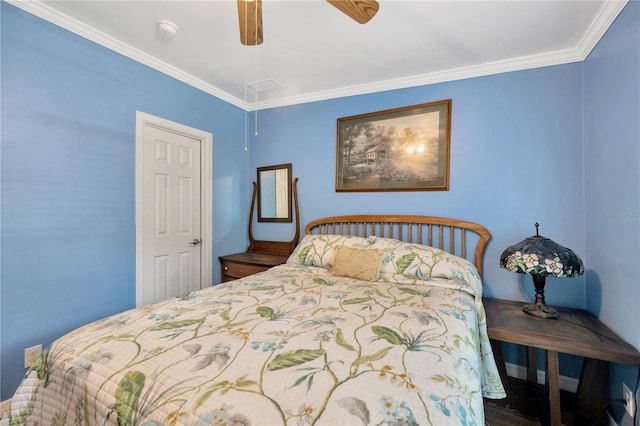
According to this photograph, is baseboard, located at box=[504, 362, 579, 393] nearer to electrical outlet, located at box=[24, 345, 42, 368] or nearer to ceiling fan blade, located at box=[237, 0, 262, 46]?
ceiling fan blade, located at box=[237, 0, 262, 46]

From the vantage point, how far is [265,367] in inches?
34.7

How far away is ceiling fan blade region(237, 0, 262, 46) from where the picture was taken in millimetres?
1360

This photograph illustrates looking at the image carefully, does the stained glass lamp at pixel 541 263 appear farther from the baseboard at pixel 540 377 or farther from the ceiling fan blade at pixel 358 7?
the ceiling fan blade at pixel 358 7

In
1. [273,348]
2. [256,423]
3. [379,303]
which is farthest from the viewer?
[379,303]

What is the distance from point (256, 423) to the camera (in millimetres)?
675

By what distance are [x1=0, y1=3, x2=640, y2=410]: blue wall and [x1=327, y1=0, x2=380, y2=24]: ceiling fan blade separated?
1.36 meters

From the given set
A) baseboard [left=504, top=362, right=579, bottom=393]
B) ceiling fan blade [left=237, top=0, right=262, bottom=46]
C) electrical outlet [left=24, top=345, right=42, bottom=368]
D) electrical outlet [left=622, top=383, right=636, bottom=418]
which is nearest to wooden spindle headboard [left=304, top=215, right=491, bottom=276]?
baseboard [left=504, top=362, right=579, bottom=393]

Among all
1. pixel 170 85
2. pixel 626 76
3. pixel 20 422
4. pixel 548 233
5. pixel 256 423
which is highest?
pixel 170 85

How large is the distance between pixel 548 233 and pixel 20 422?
3.12m

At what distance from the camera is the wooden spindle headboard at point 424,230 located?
7.74 ft

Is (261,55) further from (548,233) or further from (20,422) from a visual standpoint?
(548,233)

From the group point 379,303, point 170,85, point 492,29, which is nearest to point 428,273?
point 379,303

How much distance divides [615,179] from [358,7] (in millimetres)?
1729

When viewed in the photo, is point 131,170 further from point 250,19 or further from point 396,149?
point 396,149
